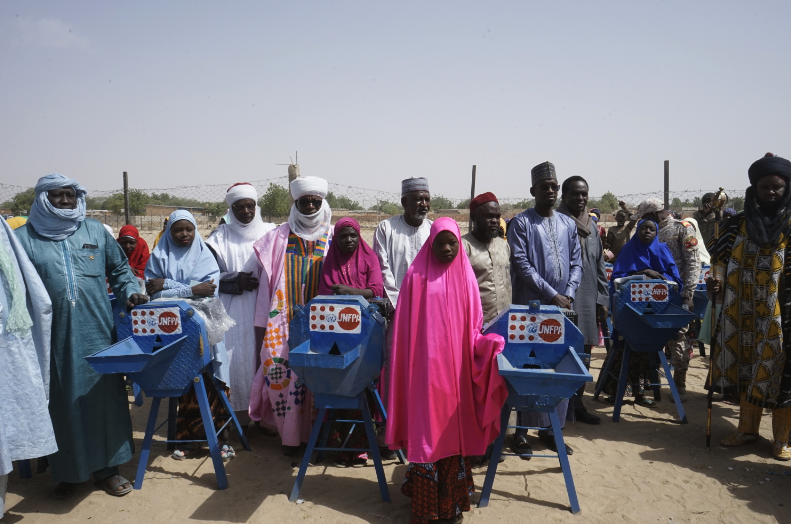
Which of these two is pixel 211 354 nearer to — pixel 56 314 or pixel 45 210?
pixel 56 314

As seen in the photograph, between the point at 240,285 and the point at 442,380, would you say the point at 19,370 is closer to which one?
the point at 240,285

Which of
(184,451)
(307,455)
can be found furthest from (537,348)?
(184,451)

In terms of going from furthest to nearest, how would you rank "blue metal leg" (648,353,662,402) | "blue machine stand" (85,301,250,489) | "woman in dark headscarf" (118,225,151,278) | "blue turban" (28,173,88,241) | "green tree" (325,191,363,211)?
"green tree" (325,191,363,211) → "woman in dark headscarf" (118,225,151,278) → "blue metal leg" (648,353,662,402) → "blue machine stand" (85,301,250,489) → "blue turban" (28,173,88,241)

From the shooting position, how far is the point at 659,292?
16.7 ft

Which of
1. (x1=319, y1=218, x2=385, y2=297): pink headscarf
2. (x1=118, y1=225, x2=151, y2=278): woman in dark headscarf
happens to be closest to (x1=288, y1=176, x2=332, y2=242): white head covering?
(x1=319, y1=218, x2=385, y2=297): pink headscarf

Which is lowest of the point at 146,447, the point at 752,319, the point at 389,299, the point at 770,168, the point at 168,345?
the point at 146,447

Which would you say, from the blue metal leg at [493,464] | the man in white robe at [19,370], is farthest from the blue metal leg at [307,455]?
the man in white robe at [19,370]

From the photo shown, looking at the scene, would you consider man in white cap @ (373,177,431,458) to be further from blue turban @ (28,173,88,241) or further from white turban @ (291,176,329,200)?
blue turban @ (28,173,88,241)

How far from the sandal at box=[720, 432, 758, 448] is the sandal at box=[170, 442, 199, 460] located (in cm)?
471

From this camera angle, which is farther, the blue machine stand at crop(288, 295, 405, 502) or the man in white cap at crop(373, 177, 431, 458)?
the man in white cap at crop(373, 177, 431, 458)

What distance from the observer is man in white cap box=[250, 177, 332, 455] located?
453 cm

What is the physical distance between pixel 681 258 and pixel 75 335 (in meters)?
6.13

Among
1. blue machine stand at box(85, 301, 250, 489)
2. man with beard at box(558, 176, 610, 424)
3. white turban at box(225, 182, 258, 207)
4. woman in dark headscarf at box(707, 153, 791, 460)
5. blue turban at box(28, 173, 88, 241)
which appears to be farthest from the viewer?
man with beard at box(558, 176, 610, 424)

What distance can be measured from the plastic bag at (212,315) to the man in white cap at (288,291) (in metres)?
0.40
